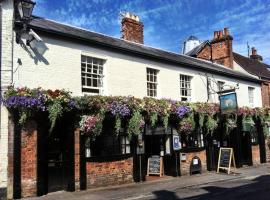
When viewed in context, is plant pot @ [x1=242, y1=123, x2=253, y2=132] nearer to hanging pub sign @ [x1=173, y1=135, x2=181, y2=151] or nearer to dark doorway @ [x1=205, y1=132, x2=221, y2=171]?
dark doorway @ [x1=205, y1=132, x2=221, y2=171]

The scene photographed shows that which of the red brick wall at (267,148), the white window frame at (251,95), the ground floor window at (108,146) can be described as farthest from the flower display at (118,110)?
the red brick wall at (267,148)

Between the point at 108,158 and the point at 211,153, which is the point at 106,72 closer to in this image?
the point at 108,158

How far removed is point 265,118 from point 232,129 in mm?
3242

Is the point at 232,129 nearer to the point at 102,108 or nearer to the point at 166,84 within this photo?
the point at 166,84

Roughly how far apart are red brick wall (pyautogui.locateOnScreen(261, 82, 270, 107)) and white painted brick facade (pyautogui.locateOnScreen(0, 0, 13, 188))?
1767 cm

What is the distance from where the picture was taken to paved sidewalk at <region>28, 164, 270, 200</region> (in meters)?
10.8

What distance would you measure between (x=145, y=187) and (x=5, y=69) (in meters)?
6.17

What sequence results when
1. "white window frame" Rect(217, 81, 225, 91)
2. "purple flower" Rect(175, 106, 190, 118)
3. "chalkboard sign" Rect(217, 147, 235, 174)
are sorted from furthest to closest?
"white window frame" Rect(217, 81, 225, 91), "chalkboard sign" Rect(217, 147, 235, 174), "purple flower" Rect(175, 106, 190, 118)

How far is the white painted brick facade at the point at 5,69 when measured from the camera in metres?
10.5

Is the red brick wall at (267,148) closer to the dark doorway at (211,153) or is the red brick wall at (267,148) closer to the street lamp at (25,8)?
the dark doorway at (211,153)

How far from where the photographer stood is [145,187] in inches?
490

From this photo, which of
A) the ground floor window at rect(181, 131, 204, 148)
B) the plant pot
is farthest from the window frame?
the plant pot

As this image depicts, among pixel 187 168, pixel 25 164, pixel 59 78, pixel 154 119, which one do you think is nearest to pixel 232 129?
pixel 187 168

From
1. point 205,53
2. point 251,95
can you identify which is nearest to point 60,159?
point 251,95
